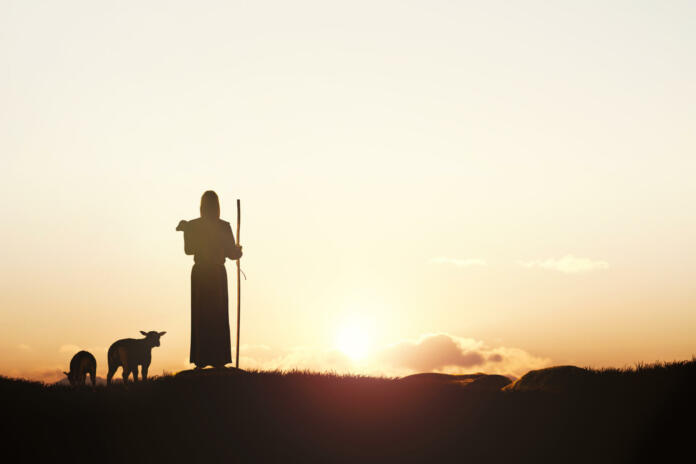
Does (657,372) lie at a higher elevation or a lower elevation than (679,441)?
higher

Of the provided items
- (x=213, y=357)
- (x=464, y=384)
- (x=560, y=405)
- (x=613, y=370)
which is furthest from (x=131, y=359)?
(x=613, y=370)

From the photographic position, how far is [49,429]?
17172 millimetres

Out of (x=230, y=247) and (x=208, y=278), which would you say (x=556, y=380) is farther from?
(x=208, y=278)

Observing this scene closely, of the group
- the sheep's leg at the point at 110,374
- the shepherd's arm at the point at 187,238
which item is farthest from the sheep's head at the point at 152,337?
the shepherd's arm at the point at 187,238

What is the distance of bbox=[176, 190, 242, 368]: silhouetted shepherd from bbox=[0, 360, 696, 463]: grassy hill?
94cm

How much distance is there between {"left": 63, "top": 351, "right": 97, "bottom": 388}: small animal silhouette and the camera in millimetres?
22562

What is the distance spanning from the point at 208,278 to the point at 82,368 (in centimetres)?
428

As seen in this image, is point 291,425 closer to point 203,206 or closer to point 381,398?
point 381,398

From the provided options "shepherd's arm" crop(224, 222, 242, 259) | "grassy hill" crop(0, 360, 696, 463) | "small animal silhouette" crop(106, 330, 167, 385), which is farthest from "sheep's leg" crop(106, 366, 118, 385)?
"shepherd's arm" crop(224, 222, 242, 259)

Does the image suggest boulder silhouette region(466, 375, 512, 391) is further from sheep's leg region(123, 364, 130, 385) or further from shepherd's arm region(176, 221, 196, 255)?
sheep's leg region(123, 364, 130, 385)

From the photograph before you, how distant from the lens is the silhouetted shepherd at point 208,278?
21.6 meters

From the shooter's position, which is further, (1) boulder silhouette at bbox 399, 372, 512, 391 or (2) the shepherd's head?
(1) boulder silhouette at bbox 399, 372, 512, 391

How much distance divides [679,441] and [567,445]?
2271 millimetres

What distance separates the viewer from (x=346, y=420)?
62.6 feet
